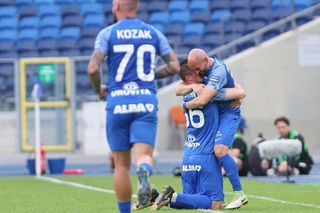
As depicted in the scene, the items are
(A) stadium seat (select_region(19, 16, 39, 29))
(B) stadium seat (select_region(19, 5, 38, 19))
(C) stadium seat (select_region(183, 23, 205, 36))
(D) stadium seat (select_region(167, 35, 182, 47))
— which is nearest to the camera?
(D) stadium seat (select_region(167, 35, 182, 47))

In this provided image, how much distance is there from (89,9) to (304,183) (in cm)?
1516

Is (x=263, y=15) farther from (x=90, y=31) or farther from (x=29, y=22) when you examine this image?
(x=29, y=22)

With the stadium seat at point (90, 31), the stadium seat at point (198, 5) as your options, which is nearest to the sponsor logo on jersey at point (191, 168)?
the stadium seat at point (90, 31)

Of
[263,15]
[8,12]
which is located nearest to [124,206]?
[263,15]

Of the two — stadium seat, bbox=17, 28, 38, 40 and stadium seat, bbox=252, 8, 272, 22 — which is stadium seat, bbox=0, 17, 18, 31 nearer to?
stadium seat, bbox=17, 28, 38, 40

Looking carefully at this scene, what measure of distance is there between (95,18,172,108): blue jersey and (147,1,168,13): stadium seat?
2209cm

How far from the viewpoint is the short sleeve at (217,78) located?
12.2 metres

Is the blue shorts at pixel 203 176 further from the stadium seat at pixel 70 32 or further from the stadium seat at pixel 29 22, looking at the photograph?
the stadium seat at pixel 29 22

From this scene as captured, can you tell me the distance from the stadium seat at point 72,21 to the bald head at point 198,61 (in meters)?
19.3

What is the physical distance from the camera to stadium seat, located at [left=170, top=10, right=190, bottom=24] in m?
30.8

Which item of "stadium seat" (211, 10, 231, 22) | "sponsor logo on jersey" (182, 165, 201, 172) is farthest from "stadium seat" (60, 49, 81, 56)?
"sponsor logo on jersey" (182, 165, 201, 172)

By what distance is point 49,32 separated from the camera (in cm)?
3103

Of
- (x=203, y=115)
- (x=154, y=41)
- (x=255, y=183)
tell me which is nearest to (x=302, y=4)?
(x=255, y=183)

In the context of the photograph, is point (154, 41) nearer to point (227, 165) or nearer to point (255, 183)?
point (227, 165)
